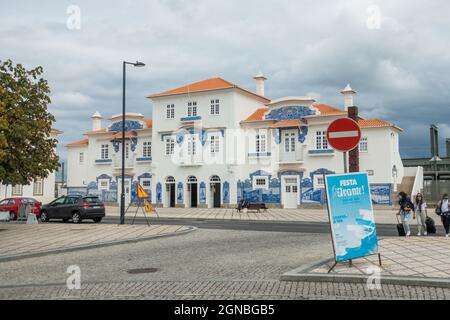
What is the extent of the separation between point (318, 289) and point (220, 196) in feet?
126

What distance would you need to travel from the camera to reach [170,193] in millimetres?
49438

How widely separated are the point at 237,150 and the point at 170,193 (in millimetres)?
8855

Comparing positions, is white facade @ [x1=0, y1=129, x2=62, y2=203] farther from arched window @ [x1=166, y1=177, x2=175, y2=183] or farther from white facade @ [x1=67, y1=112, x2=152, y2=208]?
arched window @ [x1=166, y1=177, x2=175, y2=183]

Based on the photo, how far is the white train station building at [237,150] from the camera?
1647 inches

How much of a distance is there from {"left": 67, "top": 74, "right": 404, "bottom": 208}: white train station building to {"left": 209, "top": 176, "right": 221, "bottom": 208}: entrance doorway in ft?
0.32

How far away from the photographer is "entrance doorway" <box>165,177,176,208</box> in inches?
1935

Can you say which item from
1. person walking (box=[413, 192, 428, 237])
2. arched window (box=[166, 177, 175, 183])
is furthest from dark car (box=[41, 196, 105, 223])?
arched window (box=[166, 177, 175, 183])

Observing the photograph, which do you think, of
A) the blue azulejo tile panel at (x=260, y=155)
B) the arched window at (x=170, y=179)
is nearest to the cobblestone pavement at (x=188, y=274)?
the blue azulejo tile panel at (x=260, y=155)

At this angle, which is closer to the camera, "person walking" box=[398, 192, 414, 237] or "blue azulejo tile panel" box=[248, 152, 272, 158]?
"person walking" box=[398, 192, 414, 237]

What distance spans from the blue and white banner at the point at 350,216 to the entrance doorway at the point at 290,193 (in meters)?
34.0

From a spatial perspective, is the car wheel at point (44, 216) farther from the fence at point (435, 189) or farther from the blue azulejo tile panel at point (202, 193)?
the fence at point (435, 189)

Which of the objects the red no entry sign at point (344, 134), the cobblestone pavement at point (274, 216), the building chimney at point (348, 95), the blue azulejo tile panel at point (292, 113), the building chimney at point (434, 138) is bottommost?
the cobblestone pavement at point (274, 216)

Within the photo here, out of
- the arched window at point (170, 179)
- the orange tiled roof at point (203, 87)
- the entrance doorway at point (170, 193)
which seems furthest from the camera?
the entrance doorway at point (170, 193)
